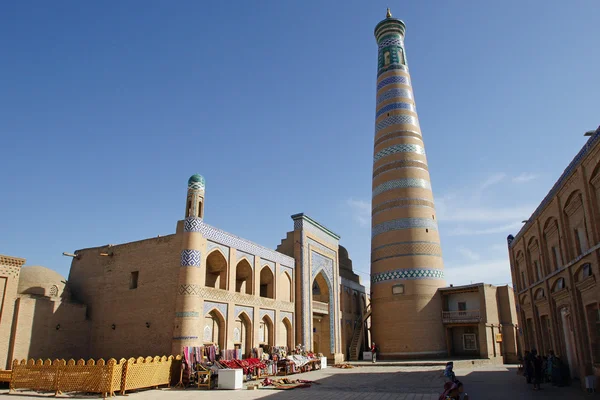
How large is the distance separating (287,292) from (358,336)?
285 inches

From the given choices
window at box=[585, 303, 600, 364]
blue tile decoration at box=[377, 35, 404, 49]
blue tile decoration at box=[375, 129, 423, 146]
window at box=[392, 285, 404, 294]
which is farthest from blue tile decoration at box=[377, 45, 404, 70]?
window at box=[585, 303, 600, 364]

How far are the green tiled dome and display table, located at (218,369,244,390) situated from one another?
18.8ft

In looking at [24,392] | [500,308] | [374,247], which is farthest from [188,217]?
[500,308]

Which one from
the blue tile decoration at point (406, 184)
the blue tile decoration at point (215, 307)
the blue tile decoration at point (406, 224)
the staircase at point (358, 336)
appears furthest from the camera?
the staircase at point (358, 336)

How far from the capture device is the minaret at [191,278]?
46.4ft

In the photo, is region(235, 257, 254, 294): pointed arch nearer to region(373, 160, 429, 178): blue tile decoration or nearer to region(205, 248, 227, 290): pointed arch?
region(205, 248, 227, 290): pointed arch

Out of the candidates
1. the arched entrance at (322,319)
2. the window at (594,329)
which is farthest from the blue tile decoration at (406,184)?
the window at (594,329)

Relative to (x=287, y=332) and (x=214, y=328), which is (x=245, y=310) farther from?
(x=287, y=332)

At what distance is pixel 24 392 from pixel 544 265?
13.5 metres

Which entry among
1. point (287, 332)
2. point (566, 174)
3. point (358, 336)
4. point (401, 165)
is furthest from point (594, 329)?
point (358, 336)

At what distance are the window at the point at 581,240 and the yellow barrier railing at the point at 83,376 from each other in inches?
401

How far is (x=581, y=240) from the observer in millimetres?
10688

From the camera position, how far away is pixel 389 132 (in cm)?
2586

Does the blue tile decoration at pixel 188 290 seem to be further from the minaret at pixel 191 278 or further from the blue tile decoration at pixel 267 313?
the blue tile decoration at pixel 267 313
